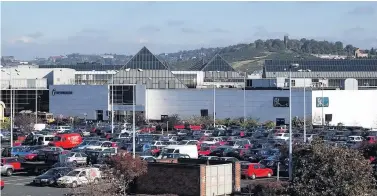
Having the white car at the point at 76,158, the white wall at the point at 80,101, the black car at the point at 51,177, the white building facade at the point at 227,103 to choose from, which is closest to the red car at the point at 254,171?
the black car at the point at 51,177

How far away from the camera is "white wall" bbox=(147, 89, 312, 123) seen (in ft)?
282

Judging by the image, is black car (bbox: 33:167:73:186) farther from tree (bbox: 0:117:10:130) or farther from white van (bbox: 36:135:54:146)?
tree (bbox: 0:117:10:130)

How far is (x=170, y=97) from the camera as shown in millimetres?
94312

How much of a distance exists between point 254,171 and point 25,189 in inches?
493

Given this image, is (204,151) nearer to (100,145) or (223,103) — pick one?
(100,145)

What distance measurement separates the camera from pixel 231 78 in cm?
13125

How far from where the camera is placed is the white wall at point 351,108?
3337 inches

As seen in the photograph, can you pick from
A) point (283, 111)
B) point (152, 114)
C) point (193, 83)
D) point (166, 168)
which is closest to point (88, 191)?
point (166, 168)

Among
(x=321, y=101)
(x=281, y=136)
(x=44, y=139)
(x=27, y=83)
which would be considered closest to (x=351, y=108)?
(x=321, y=101)

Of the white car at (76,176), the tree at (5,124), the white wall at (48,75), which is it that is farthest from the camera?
the white wall at (48,75)

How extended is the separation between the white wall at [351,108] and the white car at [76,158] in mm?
41243

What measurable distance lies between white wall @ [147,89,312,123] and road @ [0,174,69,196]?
153 ft

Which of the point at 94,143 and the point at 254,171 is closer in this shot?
the point at 254,171

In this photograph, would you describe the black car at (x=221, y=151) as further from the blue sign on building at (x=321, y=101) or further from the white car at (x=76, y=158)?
the blue sign on building at (x=321, y=101)
